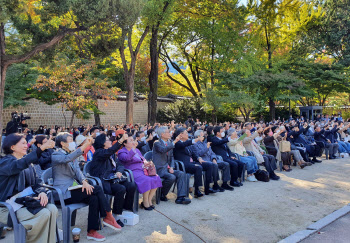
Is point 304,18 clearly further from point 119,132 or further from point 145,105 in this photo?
point 119,132

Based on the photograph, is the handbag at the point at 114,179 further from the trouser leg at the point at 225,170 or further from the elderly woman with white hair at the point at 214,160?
the trouser leg at the point at 225,170

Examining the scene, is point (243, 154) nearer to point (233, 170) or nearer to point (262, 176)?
point (262, 176)

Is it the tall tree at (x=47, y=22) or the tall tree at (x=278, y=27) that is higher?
the tall tree at (x=278, y=27)

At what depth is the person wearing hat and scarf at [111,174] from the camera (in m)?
4.61

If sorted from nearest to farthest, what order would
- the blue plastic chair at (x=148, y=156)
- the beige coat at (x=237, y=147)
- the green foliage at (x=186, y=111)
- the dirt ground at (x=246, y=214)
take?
the dirt ground at (x=246, y=214), the blue plastic chair at (x=148, y=156), the beige coat at (x=237, y=147), the green foliage at (x=186, y=111)

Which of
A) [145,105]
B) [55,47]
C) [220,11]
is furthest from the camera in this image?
[145,105]

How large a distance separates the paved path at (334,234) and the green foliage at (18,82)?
14.2 m

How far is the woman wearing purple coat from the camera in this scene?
516 cm

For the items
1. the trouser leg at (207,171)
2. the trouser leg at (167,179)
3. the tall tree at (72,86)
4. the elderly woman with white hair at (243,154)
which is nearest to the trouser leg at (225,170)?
the trouser leg at (207,171)

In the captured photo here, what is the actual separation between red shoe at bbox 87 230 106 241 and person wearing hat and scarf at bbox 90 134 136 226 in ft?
1.82

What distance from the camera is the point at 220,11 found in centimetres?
2064

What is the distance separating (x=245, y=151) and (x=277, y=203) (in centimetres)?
244

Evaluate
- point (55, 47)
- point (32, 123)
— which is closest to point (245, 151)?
point (55, 47)

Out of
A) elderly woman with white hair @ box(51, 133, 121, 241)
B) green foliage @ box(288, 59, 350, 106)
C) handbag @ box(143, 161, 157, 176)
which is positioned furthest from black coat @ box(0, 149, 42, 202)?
green foliage @ box(288, 59, 350, 106)
